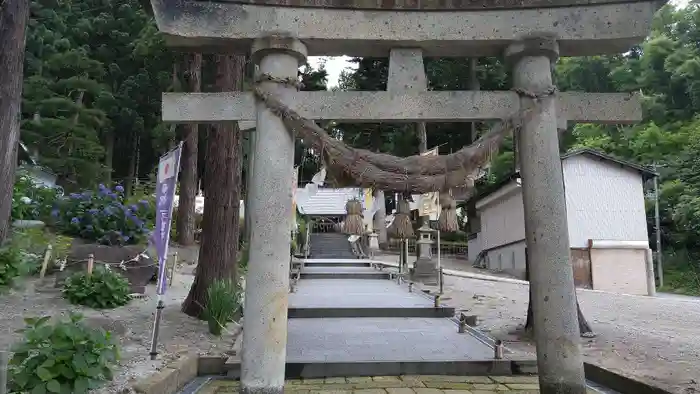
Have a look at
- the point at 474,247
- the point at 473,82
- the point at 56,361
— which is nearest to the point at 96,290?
the point at 56,361

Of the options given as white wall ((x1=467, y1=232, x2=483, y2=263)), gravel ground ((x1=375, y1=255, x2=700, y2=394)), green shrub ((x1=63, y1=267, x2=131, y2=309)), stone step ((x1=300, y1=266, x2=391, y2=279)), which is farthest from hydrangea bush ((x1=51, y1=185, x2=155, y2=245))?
white wall ((x1=467, y1=232, x2=483, y2=263))

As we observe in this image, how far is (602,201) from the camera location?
19516 millimetres

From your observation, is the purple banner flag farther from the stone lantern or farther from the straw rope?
the stone lantern

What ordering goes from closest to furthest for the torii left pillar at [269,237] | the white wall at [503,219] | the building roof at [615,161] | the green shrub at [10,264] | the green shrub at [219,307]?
1. the torii left pillar at [269,237]
2. the green shrub at [10,264]
3. the green shrub at [219,307]
4. the building roof at [615,161]
5. the white wall at [503,219]

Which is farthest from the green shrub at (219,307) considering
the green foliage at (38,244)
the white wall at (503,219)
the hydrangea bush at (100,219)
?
the white wall at (503,219)

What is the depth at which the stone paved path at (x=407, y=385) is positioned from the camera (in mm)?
5410

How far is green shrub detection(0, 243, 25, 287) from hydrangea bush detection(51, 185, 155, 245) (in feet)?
8.06

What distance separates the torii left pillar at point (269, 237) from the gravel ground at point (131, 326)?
1312 millimetres

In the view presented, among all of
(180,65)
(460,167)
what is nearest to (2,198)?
(460,167)

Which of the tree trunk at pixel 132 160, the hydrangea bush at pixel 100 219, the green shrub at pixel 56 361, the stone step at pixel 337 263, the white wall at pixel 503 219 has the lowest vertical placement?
the green shrub at pixel 56 361

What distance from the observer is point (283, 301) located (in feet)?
15.3

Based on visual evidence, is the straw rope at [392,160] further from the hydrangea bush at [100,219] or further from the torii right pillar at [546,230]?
the hydrangea bush at [100,219]

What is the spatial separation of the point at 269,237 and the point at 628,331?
6690 mm

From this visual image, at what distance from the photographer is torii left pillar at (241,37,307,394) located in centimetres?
452
